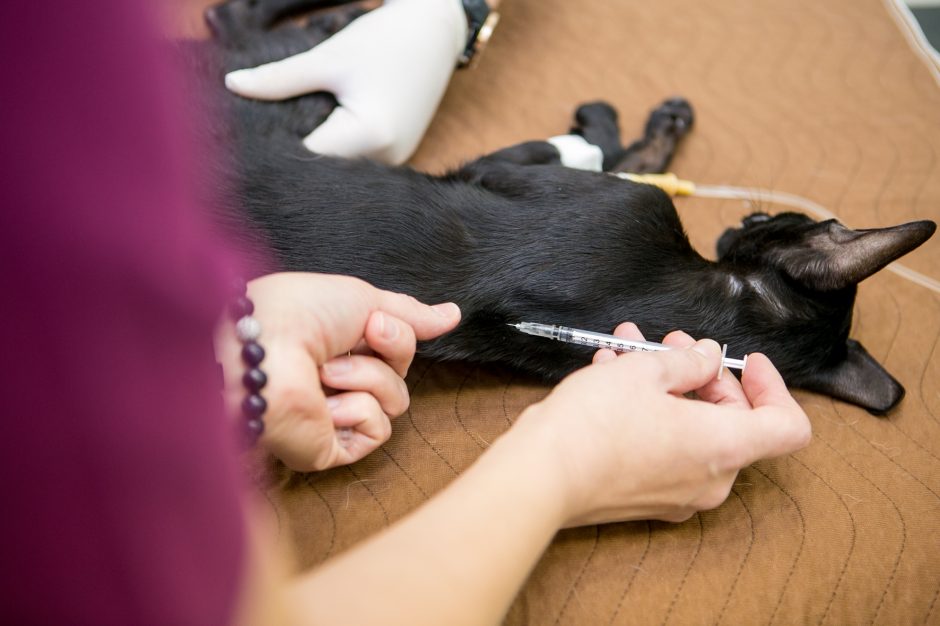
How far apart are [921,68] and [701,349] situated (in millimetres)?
1324

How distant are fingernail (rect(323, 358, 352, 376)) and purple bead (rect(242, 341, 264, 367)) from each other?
0.40ft

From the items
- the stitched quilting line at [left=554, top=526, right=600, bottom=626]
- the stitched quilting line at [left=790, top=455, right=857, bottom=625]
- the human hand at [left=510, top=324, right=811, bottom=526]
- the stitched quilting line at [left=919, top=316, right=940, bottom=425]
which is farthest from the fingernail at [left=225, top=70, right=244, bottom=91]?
the stitched quilting line at [left=919, top=316, right=940, bottom=425]

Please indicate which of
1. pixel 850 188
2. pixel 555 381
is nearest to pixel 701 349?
pixel 555 381

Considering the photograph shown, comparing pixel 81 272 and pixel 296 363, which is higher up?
pixel 81 272

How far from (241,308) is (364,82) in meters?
0.71

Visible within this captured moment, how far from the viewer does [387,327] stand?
827 mm

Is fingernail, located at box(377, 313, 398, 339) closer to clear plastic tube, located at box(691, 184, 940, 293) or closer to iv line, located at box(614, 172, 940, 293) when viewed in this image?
iv line, located at box(614, 172, 940, 293)

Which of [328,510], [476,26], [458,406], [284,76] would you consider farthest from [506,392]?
[476,26]

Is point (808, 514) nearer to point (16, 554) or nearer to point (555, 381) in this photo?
point (555, 381)

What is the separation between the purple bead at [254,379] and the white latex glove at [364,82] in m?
0.66

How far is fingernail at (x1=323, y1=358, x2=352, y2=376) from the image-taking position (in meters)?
0.82

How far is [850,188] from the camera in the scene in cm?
152

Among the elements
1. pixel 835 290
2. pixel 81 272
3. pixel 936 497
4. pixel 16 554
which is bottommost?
pixel 936 497

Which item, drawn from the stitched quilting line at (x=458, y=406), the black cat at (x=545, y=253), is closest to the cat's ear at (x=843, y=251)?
the black cat at (x=545, y=253)
